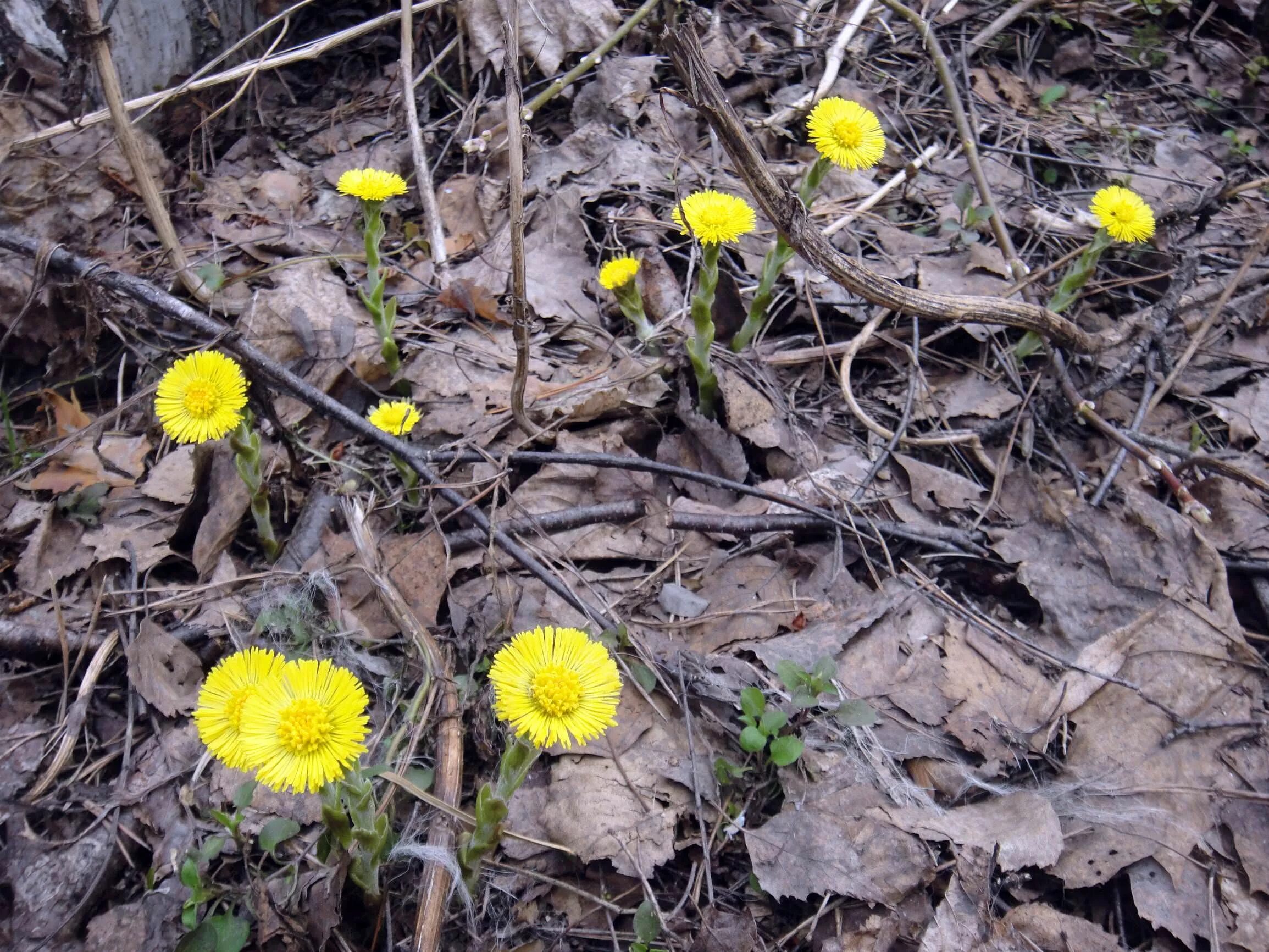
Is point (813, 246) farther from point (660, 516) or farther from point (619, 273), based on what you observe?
point (660, 516)

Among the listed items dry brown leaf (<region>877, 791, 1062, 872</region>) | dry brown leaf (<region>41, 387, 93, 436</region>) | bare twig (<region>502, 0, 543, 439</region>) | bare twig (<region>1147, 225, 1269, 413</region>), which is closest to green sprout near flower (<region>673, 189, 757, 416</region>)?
bare twig (<region>502, 0, 543, 439</region>)

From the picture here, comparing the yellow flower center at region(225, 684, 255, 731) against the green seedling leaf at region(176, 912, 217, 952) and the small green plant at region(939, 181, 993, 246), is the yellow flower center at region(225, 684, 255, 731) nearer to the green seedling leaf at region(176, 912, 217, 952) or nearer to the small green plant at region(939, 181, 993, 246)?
the green seedling leaf at region(176, 912, 217, 952)

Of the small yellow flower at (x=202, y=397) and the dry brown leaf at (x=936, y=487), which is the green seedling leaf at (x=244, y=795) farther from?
the dry brown leaf at (x=936, y=487)

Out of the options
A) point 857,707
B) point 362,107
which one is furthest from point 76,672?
point 362,107

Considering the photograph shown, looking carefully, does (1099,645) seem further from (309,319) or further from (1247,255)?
(309,319)

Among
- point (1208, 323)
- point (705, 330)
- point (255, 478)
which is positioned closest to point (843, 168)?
point (705, 330)
